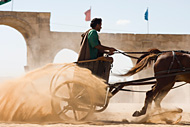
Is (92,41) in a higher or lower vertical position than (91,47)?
higher

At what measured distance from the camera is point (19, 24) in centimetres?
1545

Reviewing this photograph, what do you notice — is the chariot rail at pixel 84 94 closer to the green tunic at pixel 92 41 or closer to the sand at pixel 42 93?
the sand at pixel 42 93

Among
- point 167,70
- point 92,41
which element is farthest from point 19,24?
point 167,70

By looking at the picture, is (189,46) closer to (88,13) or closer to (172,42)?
(172,42)

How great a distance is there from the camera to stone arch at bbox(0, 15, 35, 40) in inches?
602

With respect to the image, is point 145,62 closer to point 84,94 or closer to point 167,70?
point 167,70

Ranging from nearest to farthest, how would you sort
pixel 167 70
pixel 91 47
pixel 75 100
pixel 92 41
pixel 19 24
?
pixel 75 100, pixel 92 41, pixel 91 47, pixel 167 70, pixel 19 24

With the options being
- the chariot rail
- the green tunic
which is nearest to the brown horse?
the chariot rail

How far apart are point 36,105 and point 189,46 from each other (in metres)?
12.2

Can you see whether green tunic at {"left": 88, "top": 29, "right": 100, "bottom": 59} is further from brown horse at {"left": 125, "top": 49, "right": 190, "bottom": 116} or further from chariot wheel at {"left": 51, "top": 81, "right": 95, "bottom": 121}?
brown horse at {"left": 125, "top": 49, "right": 190, "bottom": 116}

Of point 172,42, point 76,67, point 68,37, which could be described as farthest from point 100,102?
point 172,42

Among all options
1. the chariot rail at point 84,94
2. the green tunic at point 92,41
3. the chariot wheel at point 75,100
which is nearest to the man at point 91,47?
the green tunic at point 92,41

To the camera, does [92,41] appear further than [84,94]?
Yes

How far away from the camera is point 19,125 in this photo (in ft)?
15.9
